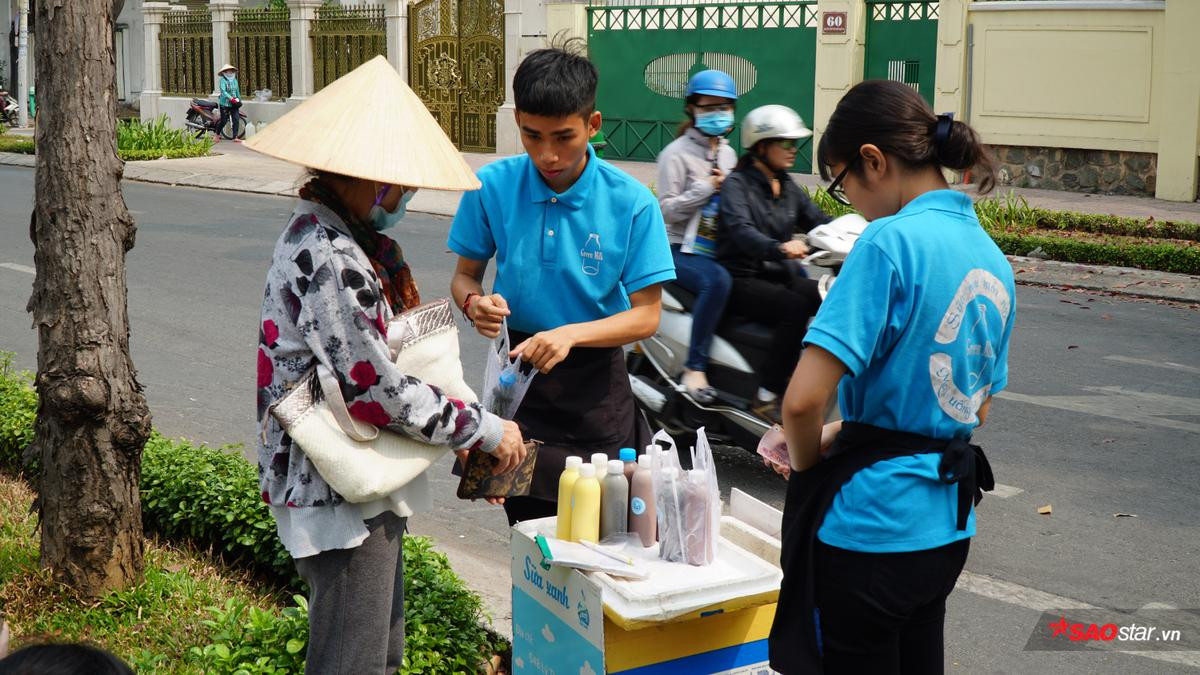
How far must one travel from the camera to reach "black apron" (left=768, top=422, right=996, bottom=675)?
2529mm

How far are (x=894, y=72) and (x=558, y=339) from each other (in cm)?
1546

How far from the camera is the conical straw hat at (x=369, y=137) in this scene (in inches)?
107

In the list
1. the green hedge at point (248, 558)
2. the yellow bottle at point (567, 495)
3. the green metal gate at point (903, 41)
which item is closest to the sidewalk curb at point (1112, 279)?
the green metal gate at point (903, 41)

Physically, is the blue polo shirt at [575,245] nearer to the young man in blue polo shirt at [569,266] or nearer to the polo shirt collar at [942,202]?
the young man in blue polo shirt at [569,266]

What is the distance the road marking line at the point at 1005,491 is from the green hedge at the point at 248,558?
8.70 ft

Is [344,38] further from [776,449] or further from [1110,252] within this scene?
[776,449]

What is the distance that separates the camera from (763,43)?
19.1 m

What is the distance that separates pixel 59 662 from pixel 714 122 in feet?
16.5

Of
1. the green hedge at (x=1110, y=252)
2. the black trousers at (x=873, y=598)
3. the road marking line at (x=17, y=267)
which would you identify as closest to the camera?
the black trousers at (x=873, y=598)

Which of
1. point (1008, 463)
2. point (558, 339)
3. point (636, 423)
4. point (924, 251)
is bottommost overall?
point (1008, 463)

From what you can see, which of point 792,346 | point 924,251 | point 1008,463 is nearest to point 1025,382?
point 1008,463

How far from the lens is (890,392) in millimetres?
2502

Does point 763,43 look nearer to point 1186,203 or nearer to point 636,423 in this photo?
point 1186,203

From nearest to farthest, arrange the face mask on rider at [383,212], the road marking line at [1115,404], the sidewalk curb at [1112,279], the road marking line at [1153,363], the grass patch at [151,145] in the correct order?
1. the face mask on rider at [383,212]
2. the road marking line at [1115,404]
3. the road marking line at [1153,363]
4. the sidewalk curb at [1112,279]
5. the grass patch at [151,145]
